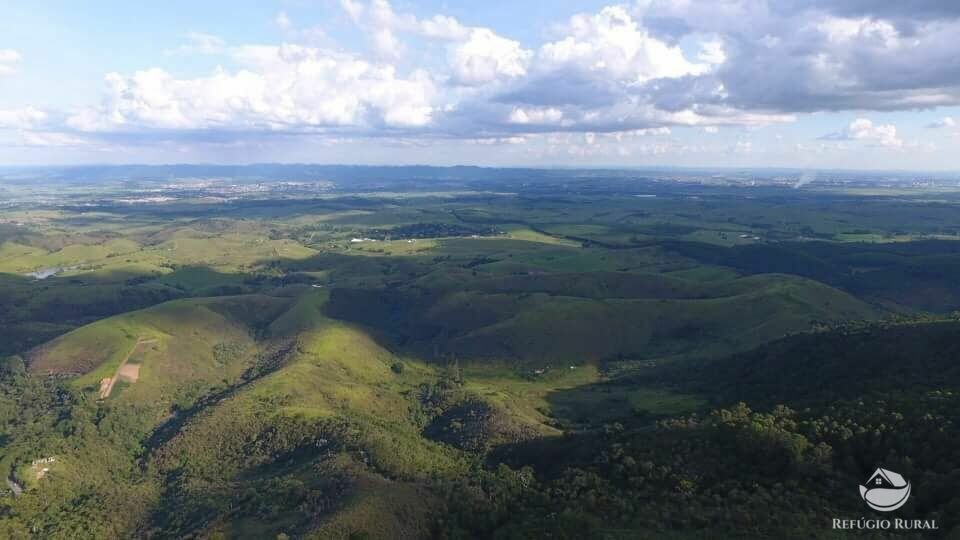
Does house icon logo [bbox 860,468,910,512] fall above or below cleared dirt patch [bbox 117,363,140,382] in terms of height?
above

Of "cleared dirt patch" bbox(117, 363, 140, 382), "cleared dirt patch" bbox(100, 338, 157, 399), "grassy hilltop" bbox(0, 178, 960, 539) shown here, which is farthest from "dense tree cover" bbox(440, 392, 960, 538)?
"cleared dirt patch" bbox(117, 363, 140, 382)

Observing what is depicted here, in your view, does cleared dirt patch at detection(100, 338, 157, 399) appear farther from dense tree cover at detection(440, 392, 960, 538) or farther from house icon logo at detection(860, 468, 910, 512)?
house icon logo at detection(860, 468, 910, 512)

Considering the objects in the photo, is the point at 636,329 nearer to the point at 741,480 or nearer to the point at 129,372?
the point at 741,480

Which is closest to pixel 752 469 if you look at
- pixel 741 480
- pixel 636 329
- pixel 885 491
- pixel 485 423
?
pixel 741 480

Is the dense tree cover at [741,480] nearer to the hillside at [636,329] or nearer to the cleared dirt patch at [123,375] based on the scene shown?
the hillside at [636,329]

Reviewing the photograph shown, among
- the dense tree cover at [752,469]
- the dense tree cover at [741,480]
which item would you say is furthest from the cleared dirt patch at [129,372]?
the dense tree cover at [741,480]

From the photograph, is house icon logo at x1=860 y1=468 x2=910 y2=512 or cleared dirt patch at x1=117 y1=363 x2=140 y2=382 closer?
house icon logo at x1=860 y1=468 x2=910 y2=512

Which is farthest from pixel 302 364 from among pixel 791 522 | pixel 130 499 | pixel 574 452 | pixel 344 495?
pixel 791 522

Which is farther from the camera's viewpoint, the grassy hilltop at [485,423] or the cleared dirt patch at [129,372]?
the cleared dirt patch at [129,372]
